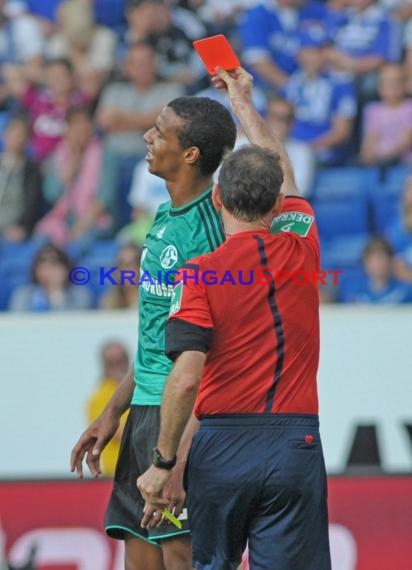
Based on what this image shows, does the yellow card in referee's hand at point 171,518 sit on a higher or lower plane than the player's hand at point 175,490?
lower

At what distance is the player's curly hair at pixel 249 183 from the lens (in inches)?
163

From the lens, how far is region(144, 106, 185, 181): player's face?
15.7ft

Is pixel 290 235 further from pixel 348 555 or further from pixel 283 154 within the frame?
pixel 348 555

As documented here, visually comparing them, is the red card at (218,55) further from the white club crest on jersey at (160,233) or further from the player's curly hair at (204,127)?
the white club crest on jersey at (160,233)

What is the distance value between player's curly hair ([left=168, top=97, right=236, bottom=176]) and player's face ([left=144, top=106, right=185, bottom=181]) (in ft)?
0.07

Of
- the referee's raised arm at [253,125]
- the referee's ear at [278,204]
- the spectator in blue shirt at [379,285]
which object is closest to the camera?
the referee's ear at [278,204]

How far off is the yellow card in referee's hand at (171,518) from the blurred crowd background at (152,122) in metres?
5.05

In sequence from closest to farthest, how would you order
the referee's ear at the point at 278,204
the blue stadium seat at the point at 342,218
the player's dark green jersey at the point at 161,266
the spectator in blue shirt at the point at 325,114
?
the referee's ear at the point at 278,204 < the player's dark green jersey at the point at 161,266 < the blue stadium seat at the point at 342,218 < the spectator in blue shirt at the point at 325,114

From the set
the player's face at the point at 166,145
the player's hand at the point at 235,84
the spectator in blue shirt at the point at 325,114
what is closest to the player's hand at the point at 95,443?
the player's face at the point at 166,145

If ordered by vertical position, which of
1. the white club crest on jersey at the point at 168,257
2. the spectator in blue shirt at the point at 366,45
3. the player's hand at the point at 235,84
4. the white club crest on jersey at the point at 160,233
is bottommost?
the white club crest on jersey at the point at 168,257

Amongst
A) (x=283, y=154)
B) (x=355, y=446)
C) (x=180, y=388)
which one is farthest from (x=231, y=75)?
(x=355, y=446)

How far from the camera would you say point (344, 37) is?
10.7 m

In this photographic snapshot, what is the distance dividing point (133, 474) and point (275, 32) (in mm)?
6679

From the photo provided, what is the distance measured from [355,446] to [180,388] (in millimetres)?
4768
